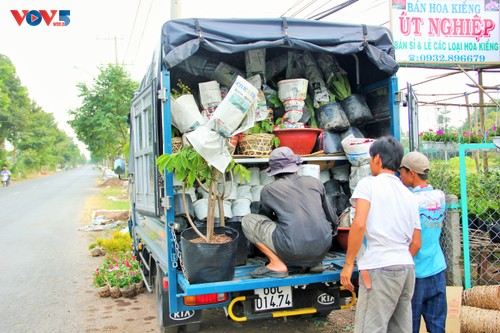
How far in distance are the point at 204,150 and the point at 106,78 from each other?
767 inches

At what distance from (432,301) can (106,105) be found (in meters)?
19.8

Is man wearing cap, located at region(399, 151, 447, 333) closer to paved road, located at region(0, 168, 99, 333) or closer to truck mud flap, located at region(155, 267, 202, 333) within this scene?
truck mud flap, located at region(155, 267, 202, 333)

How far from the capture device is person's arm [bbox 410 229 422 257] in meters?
3.12

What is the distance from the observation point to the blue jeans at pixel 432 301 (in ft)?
10.8

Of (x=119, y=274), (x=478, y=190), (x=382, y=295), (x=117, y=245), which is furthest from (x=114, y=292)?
(x=478, y=190)

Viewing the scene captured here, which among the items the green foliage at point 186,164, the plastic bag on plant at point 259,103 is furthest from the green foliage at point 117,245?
the green foliage at point 186,164

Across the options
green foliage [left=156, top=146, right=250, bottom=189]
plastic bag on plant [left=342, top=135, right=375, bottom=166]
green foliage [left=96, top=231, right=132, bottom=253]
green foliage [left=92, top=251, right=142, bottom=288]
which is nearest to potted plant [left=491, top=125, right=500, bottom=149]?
plastic bag on plant [left=342, top=135, right=375, bottom=166]

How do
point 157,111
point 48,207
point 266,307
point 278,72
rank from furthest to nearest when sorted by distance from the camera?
1. point 48,207
2. point 278,72
3. point 157,111
4. point 266,307

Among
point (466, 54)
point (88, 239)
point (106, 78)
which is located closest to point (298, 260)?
point (466, 54)

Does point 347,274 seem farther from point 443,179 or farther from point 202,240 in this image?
point 443,179

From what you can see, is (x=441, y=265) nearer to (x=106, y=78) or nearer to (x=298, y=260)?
(x=298, y=260)

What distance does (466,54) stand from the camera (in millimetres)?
7250

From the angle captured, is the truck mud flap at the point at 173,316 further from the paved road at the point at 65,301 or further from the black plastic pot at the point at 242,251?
the paved road at the point at 65,301

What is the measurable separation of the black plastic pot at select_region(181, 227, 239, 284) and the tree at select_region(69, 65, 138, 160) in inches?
719
